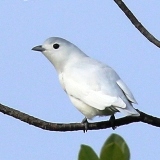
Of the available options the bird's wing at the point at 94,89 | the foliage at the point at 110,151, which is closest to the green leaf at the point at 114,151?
the foliage at the point at 110,151

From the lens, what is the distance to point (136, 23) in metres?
1.27

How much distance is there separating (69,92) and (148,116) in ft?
3.48

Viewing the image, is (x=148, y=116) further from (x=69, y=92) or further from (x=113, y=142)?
(x=69, y=92)

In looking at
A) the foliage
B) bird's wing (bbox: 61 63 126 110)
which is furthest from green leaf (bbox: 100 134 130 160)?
bird's wing (bbox: 61 63 126 110)

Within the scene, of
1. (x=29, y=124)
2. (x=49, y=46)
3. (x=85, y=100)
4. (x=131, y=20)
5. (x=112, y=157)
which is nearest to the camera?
(x=112, y=157)

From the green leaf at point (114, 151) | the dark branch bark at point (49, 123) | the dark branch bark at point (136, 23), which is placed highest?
the dark branch bark at point (136, 23)

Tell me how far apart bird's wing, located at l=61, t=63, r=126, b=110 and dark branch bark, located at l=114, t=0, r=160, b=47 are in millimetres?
618

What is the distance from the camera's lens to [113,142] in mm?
634

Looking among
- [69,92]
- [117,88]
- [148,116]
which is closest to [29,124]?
[148,116]

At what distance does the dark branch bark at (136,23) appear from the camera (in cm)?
125

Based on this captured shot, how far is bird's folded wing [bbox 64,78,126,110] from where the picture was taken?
6.25 ft

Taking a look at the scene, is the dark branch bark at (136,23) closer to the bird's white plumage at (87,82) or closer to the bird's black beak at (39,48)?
the bird's white plumage at (87,82)

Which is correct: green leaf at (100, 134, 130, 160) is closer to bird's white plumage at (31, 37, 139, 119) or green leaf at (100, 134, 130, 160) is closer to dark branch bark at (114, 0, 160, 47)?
dark branch bark at (114, 0, 160, 47)

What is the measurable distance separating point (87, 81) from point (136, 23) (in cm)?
90
